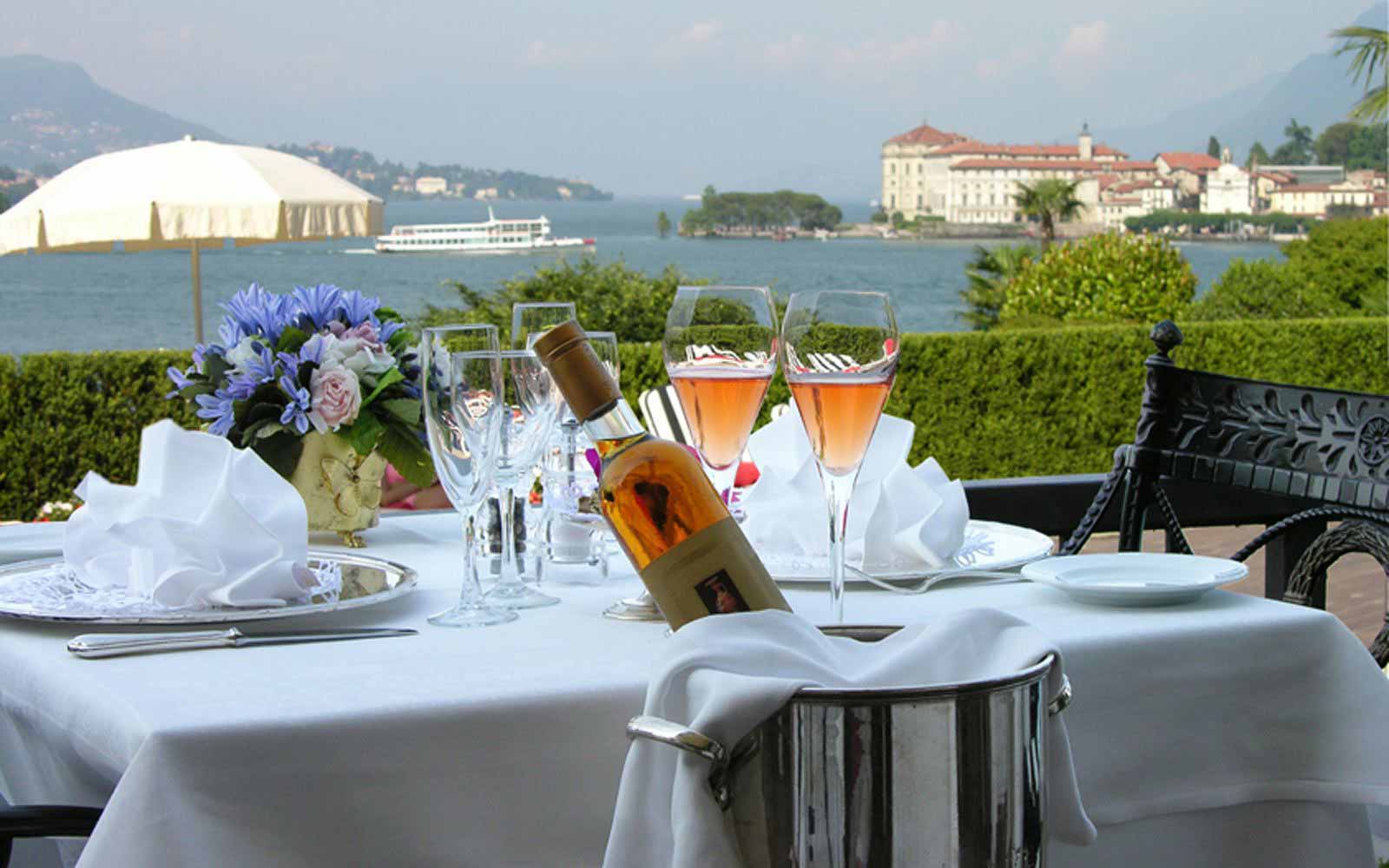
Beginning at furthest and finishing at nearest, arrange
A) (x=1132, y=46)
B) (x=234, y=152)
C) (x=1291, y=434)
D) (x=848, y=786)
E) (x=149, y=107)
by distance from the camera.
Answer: (x=149, y=107)
(x=1132, y=46)
(x=234, y=152)
(x=1291, y=434)
(x=848, y=786)

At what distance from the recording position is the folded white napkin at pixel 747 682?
0.80 m

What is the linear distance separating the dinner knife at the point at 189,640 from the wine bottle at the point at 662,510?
0.28 metres

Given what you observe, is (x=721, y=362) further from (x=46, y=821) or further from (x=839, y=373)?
(x=46, y=821)

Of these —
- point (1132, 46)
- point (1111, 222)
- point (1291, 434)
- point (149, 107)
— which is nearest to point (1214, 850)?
point (1291, 434)

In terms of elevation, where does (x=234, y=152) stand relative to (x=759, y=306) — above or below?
above

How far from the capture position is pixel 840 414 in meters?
1.22

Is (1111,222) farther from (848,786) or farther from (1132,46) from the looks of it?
(848,786)

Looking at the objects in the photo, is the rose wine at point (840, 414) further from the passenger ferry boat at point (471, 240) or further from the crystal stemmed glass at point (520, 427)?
the passenger ferry boat at point (471, 240)

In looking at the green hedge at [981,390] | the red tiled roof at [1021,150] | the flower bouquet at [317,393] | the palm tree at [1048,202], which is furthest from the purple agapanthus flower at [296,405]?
the red tiled roof at [1021,150]

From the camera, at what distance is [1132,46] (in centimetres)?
8938

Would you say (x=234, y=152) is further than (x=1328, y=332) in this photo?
No

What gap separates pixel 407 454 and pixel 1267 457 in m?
1.14

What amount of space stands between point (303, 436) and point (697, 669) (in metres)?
1.05

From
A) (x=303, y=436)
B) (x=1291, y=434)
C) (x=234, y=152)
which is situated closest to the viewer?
(x=303, y=436)
